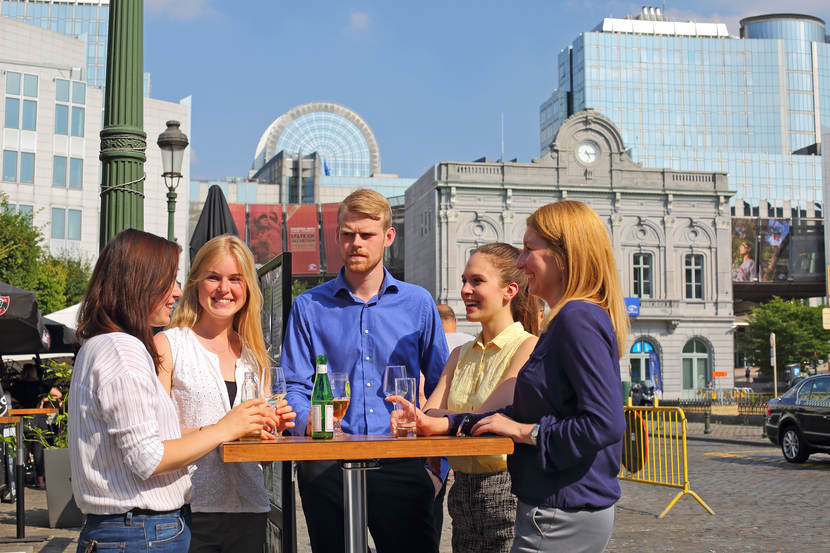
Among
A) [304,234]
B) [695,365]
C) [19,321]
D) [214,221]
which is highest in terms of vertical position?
[304,234]

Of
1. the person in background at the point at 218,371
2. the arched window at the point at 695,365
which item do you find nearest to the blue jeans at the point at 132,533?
the person in background at the point at 218,371

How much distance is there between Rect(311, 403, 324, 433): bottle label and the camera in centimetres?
360

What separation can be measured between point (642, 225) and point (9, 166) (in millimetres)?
39273

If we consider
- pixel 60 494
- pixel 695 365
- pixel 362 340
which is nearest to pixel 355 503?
pixel 362 340

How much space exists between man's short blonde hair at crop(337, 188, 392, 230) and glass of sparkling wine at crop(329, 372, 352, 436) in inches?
34.9

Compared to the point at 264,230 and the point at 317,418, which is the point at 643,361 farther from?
the point at 317,418

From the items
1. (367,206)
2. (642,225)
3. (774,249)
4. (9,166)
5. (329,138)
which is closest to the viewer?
(367,206)

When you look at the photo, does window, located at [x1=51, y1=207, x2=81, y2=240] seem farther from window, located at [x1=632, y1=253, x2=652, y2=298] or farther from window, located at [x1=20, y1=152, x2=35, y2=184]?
window, located at [x1=632, y1=253, x2=652, y2=298]

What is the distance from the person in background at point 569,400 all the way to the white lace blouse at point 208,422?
42.2 inches

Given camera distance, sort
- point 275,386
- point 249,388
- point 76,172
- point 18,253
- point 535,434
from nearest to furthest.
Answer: point 535,434 < point 249,388 < point 275,386 < point 18,253 < point 76,172

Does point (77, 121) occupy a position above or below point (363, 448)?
above

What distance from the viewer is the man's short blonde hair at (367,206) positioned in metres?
4.35

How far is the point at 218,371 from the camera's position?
3.92 m

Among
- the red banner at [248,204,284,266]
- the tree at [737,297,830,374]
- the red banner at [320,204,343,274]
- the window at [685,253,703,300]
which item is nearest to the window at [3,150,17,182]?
the red banner at [248,204,284,266]
